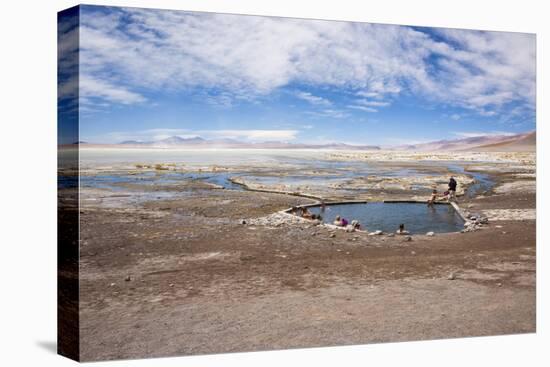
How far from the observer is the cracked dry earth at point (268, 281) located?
27.1ft

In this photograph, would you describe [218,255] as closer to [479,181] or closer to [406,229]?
[406,229]

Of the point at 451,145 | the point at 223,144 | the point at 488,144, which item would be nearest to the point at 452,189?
the point at 451,145

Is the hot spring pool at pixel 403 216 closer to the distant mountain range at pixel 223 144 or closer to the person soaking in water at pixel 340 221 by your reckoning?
the person soaking in water at pixel 340 221

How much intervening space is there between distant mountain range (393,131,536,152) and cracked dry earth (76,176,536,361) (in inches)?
56.5

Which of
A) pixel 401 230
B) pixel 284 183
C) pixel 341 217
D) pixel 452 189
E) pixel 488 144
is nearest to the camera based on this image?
pixel 284 183

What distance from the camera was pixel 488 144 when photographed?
1077 centimetres

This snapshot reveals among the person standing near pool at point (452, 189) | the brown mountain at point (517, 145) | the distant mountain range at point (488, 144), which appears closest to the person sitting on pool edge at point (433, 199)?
the person standing near pool at point (452, 189)

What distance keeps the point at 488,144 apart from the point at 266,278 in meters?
4.79

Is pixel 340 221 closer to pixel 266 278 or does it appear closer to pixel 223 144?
pixel 266 278

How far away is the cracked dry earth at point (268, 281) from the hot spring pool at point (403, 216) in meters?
0.21

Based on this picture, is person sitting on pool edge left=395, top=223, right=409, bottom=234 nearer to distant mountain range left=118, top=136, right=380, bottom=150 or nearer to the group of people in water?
the group of people in water

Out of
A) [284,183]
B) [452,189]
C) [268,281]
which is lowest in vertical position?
[268,281]

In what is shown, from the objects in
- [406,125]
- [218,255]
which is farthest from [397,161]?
[218,255]

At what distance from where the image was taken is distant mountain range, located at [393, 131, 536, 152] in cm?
1060
